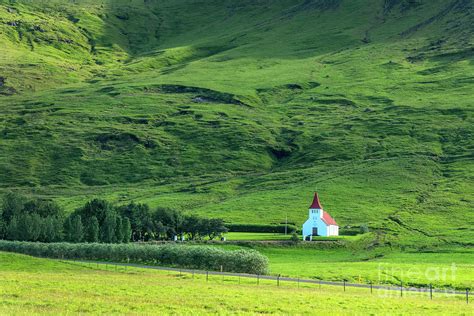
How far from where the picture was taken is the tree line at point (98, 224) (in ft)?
430

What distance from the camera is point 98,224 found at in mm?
135125

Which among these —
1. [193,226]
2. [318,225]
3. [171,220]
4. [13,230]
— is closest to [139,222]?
[171,220]

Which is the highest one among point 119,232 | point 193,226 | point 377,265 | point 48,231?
point 193,226

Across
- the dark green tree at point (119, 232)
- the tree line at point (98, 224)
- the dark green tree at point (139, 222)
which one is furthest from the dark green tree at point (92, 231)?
the dark green tree at point (139, 222)

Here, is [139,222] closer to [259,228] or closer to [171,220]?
[171,220]

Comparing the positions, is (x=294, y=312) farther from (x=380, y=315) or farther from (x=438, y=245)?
(x=438, y=245)

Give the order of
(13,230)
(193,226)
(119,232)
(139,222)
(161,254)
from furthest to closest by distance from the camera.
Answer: (193,226) → (139,222) → (13,230) → (119,232) → (161,254)

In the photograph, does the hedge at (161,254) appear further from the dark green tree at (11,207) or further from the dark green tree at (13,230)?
the dark green tree at (11,207)

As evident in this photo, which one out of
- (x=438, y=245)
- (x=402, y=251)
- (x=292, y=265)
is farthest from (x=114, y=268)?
(x=438, y=245)

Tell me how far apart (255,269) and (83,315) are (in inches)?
1896

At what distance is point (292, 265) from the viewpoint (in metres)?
106

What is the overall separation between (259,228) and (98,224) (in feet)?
138

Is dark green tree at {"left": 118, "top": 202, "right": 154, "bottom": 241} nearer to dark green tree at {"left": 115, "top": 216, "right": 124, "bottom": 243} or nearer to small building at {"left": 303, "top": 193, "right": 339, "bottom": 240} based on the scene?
dark green tree at {"left": 115, "top": 216, "right": 124, "bottom": 243}

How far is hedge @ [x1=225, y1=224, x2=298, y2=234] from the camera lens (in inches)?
6319
